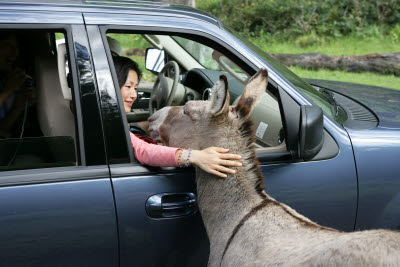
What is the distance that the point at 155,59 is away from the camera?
4.29 metres

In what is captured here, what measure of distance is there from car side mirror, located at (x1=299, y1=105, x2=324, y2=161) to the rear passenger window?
1.22 meters

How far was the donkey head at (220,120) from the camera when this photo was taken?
2.26 meters

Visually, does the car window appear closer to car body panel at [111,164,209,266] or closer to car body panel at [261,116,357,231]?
car body panel at [261,116,357,231]

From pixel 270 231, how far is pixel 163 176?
671 millimetres

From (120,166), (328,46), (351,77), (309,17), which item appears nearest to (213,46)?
(120,166)

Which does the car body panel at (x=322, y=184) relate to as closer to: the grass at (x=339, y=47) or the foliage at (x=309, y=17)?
the grass at (x=339, y=47)

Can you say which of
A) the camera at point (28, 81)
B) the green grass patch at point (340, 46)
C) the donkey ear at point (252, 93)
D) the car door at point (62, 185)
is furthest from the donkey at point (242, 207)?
the green grass patch at point (340, 46)

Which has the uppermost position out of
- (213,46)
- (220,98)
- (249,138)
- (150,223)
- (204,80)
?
(213,46)

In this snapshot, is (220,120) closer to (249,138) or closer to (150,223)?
(249,138)

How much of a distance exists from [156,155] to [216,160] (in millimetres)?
334

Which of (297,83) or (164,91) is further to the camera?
(164,91)

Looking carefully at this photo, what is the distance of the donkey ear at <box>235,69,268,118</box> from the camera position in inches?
91.5

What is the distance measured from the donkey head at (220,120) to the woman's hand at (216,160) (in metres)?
0.07

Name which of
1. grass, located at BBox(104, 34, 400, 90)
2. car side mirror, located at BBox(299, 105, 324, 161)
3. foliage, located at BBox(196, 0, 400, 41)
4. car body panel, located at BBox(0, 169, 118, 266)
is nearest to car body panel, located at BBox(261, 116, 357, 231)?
car side mirror, located at BBox(299, 105, 324, 161)
